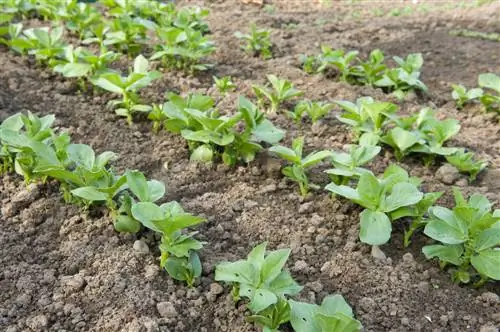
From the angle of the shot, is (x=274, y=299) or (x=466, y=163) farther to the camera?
(x=466, y=163)

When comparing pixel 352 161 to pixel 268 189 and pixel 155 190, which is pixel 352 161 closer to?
pixel 268 189

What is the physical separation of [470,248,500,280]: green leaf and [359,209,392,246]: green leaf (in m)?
0.32

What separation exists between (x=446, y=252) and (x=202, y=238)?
3.10ft

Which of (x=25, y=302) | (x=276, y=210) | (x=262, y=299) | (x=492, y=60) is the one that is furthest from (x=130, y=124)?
(x=492, y=60)

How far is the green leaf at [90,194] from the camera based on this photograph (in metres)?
2.14

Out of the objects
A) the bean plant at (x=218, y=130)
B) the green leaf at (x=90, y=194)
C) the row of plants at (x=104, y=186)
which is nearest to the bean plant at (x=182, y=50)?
the bean plant at (x=218, y=130)

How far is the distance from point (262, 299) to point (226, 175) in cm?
104

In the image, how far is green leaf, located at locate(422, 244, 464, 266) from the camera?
7.04 feet

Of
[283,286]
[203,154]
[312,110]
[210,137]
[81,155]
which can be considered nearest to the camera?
[283,286]

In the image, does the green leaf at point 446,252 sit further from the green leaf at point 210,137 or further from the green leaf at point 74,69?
the green leaf at point 74,69

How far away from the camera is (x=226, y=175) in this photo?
8.94ft

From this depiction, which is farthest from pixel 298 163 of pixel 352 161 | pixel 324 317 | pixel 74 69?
pixel 74 69

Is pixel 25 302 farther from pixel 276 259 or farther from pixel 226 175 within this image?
pixel 226 175

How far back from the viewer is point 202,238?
2273 mm
